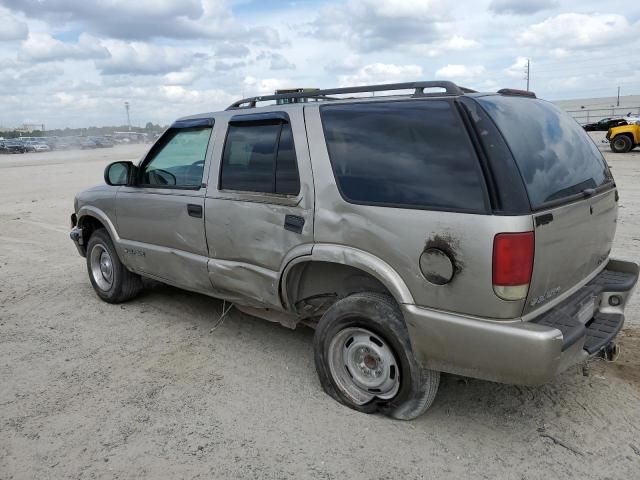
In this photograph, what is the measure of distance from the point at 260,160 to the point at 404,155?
120 cm

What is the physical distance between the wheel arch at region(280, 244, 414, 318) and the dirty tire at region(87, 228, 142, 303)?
2.36 meters

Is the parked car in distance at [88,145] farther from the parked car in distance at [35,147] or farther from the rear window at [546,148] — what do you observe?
the rear window at [546,148]

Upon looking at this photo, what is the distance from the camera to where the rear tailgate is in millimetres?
2732

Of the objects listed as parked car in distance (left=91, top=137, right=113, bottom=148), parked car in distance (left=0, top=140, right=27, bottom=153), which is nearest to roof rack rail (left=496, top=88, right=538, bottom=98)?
parked car in distance (left=0, top=140, right=27, bottom=153)

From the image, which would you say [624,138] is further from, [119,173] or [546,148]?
[119,173]

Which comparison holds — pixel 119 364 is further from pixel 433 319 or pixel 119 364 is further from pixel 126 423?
pixel 433 319

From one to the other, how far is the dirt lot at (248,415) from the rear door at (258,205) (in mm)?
662

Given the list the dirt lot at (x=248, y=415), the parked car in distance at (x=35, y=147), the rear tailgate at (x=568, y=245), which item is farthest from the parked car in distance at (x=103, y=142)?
the rear tailgate at (x=568, y=245)

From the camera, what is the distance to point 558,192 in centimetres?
296

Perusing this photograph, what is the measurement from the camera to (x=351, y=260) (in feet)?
10.5

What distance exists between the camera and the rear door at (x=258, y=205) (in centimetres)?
352

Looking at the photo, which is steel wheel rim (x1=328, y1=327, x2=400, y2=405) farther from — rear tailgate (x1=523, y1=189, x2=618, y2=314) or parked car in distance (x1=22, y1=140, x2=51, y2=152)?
parked car in distance (x1=22, y1=140, x2=51, y2=152)

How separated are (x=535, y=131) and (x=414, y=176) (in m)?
0.80

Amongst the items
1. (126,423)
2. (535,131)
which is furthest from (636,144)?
(126,423)
